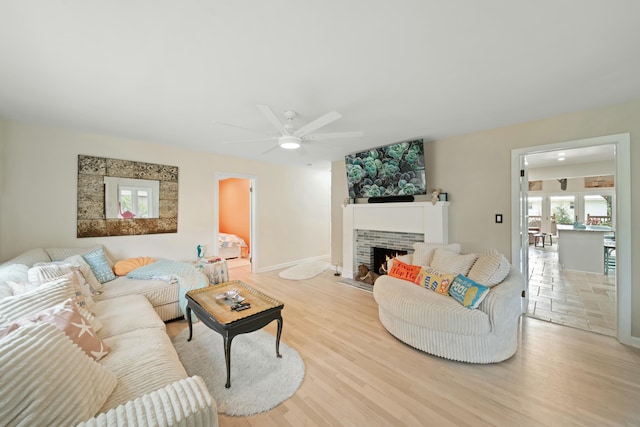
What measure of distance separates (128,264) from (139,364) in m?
2.41

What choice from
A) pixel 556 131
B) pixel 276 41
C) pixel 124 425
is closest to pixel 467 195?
pixel 556 131

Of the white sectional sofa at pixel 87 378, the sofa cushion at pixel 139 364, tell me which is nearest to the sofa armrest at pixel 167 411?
the white sectional sofa at pixel 87 378

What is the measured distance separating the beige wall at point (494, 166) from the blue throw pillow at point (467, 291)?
1303mm

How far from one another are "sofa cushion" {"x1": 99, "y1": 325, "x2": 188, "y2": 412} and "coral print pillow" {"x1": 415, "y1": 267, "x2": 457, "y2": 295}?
2273 millimetres

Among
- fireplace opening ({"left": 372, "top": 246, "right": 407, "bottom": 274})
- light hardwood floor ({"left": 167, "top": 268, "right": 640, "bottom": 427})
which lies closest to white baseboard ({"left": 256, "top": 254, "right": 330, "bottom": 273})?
fireplace opening ({"left": 372, "top": 246, "right": 407, "bottom": 274})

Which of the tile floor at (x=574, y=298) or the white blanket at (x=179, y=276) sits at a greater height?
the white blanket at (x=179, y=276)

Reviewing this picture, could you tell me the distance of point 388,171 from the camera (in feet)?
13.0

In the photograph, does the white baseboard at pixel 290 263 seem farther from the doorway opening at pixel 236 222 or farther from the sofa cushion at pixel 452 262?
the sofa cushion at pixel 452 262

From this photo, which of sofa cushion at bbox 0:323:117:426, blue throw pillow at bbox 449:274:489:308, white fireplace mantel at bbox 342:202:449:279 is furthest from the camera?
white fireplace mantel at bbox 342:202:449:279

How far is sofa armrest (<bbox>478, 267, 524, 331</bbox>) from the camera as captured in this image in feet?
6.66

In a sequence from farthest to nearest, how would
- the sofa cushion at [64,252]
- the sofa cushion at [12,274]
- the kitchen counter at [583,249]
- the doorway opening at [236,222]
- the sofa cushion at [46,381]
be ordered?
the doorway opening at [236,222]
the kitchen counter at [583,249]
the sofa cushion at [64,252]
the sofa cushion at [12,274]
the sofa cushion at [46,381]

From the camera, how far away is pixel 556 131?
2.80 meters

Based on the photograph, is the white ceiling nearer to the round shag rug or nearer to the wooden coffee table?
the wooden coffee table

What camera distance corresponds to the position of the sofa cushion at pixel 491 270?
2324 mm
